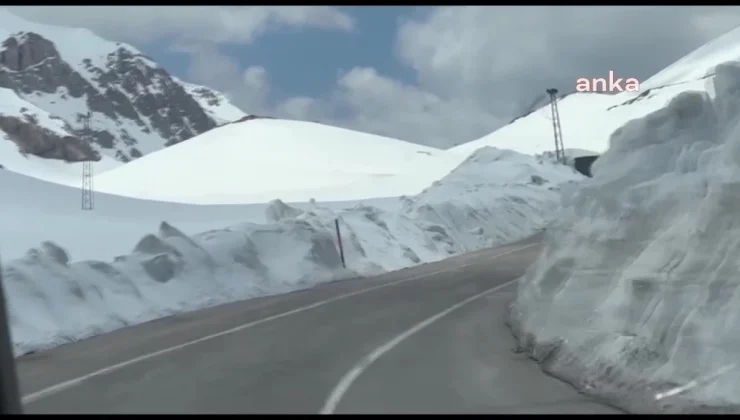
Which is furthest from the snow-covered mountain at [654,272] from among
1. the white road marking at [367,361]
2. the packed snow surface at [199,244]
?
the packed snow surface at [199,244]

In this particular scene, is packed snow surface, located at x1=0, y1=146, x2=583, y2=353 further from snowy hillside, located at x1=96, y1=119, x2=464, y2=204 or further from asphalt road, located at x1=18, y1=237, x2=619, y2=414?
snowy hillside, located at x1=96, y1=119, x2=464, y2=204

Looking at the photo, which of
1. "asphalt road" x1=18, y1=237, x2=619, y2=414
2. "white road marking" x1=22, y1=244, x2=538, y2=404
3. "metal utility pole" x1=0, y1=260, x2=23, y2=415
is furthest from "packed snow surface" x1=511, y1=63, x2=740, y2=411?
"metal utility pole" x1=0, y1=260, x2=23, y2=415

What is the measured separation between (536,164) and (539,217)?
1592 cm

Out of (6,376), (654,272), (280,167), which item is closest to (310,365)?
(654,272)

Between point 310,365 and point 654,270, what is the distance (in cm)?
386

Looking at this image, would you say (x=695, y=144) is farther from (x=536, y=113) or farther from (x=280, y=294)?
(x=536, y=113)

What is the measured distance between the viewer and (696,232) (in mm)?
8445

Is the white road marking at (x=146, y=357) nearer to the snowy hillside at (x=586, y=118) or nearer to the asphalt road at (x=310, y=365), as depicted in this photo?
the asphalt road at (x=310, y=365)

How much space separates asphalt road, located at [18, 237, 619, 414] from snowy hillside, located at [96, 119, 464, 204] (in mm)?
47082

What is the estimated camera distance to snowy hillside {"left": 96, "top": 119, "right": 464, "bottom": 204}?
7381 centimetres

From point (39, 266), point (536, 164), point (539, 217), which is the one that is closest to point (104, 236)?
point (39, 266)

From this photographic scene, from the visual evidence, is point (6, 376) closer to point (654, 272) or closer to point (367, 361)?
point (367, 361)

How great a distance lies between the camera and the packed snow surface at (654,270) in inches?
292

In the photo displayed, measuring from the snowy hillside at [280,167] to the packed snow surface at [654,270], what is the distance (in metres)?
50.4
